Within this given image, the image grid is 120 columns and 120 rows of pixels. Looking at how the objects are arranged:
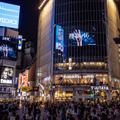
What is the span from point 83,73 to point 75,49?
8.12m

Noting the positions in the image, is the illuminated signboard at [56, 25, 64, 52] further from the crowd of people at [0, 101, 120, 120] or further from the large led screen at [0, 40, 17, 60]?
the crowd of people at [0, 101, 120, 120]

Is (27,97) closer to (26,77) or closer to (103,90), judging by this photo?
(26,77)

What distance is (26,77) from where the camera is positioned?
75625mm

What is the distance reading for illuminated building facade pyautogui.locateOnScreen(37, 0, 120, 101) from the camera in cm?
5943

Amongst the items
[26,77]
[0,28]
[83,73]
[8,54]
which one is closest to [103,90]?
[83,73]

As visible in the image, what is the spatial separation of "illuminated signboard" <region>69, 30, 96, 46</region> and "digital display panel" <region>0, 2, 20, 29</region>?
27.4 m

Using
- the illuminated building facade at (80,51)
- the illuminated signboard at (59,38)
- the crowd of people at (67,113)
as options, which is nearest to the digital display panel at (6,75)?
the illuminated building facade at (80,51)

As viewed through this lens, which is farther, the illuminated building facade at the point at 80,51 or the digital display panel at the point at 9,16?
the digital display panel at the point at 9,16

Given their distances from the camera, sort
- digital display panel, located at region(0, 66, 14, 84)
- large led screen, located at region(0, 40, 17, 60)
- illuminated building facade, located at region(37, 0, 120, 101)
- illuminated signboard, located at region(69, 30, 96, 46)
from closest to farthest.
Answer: illuminated building facade, located at region(37, 0, 120, 101)
illuminated signboard, located at region(69, 30, 96, 46)
large led screen, located at region(0, 40, 17, 60)
digital display panel, located at region(0, 66, 14, 84)

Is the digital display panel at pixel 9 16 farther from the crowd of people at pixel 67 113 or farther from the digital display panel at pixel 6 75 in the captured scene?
the crowd of people at pixel 67 113

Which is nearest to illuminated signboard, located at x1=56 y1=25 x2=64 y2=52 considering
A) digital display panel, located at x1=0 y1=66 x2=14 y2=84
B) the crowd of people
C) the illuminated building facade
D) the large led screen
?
the illuminated building facade

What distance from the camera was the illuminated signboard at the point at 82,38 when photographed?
202 ft

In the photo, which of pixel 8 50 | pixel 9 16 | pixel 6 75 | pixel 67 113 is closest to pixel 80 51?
pixel 8 50

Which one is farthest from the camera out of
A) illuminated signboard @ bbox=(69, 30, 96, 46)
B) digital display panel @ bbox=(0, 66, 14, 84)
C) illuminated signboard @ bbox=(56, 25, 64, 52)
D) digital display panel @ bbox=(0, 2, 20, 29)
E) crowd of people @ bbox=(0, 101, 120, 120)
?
digital display panel @ bbox=(0, 2, 20, 29)
